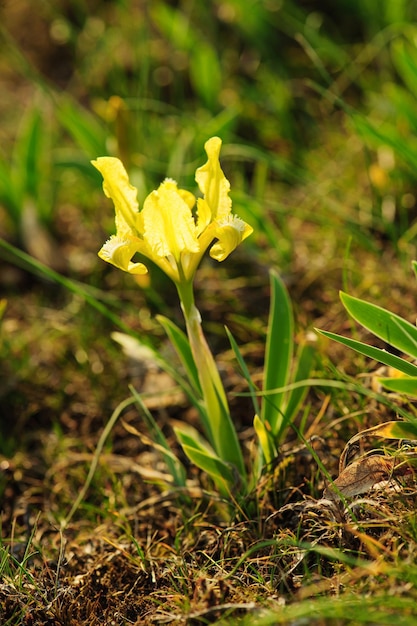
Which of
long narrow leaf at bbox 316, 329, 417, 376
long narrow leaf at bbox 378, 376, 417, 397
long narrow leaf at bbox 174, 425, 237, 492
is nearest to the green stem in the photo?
long narrow leaf at bbox 174, 425, 237, 492

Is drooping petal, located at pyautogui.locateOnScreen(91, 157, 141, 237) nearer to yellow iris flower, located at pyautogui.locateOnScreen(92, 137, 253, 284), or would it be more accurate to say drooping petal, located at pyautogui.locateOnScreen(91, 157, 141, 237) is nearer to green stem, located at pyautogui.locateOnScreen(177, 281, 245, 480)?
yellow iris flower, located at pyautogui.locateOnScreen(92, 137, 253, 284)

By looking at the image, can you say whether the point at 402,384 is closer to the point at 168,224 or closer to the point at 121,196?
the point at 168,224

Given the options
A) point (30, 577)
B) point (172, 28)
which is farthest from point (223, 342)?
point (172, 28)

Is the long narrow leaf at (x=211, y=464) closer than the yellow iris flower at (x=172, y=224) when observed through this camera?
No

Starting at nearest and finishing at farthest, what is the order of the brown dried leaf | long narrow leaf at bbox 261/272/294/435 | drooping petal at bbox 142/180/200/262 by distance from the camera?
drooping petal at bbox 142/180/200/262 < the brown dried leaf < long narrow leaf at bbox 261/272/294/435

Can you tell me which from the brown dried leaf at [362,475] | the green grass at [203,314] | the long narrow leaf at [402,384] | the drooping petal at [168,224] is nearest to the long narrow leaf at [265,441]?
the green grass at [203,314]

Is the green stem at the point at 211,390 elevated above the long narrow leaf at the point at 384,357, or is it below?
below

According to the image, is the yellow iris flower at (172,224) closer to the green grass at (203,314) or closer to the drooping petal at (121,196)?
the drooping petal at (121,196)

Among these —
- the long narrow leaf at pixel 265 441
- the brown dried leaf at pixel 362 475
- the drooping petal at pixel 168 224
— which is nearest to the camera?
the drooping petal at pixel 168 224
